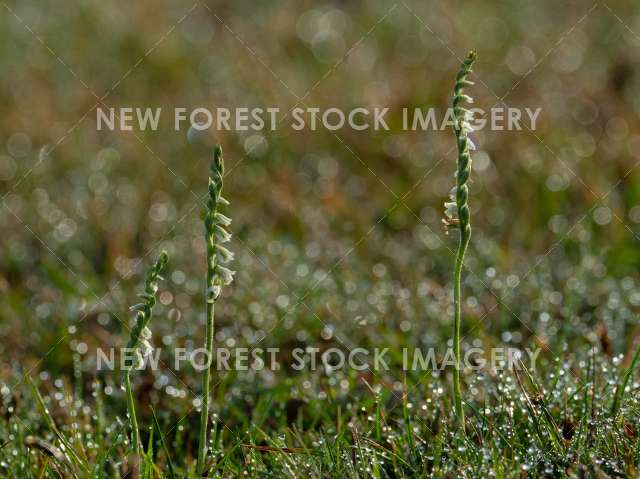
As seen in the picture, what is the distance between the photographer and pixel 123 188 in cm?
442

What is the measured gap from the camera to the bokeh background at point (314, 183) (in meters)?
3.16

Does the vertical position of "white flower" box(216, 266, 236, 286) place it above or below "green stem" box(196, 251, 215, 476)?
above

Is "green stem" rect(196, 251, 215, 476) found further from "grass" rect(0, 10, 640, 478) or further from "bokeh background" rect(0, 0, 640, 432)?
"bokeh background" rect(0, 0, 640, 432)

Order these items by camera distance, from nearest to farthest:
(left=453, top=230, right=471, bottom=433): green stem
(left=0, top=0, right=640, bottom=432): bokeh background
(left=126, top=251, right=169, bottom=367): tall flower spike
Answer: (left=126, top=251, right=169, bottom=367): tall flower spike
(left=453, top=230, right=471, bottom=433): green stem
(left=0, top=0, right=640, bottom=432): bokeh background

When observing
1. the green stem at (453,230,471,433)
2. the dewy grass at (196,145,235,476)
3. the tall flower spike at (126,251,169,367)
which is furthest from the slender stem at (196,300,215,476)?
the green stem at (453,230,471,433)

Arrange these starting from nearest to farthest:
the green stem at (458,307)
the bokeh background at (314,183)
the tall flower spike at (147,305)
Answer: the tall flower spike at (147,305)
the green stem at (458,307)
the bokeh background at (314,183)

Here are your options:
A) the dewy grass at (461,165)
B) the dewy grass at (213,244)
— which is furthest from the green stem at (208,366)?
the dewy grass at (461,165)

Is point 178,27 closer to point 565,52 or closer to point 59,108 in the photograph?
point 59,108

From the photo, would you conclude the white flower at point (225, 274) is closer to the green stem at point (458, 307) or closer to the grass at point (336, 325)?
the grass at point (336, 325)

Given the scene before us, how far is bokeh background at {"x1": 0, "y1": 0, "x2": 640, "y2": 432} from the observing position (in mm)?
3158

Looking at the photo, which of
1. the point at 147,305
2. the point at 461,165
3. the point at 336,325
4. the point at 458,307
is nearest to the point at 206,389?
the point at 147,305

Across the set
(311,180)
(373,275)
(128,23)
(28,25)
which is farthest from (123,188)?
(28,25)

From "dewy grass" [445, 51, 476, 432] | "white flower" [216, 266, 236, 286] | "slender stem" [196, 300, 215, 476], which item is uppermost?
"dewy grass" [445, 51, 476, 432]

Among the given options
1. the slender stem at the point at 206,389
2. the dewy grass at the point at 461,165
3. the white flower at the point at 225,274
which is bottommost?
the slender stem at the point at 206,389
